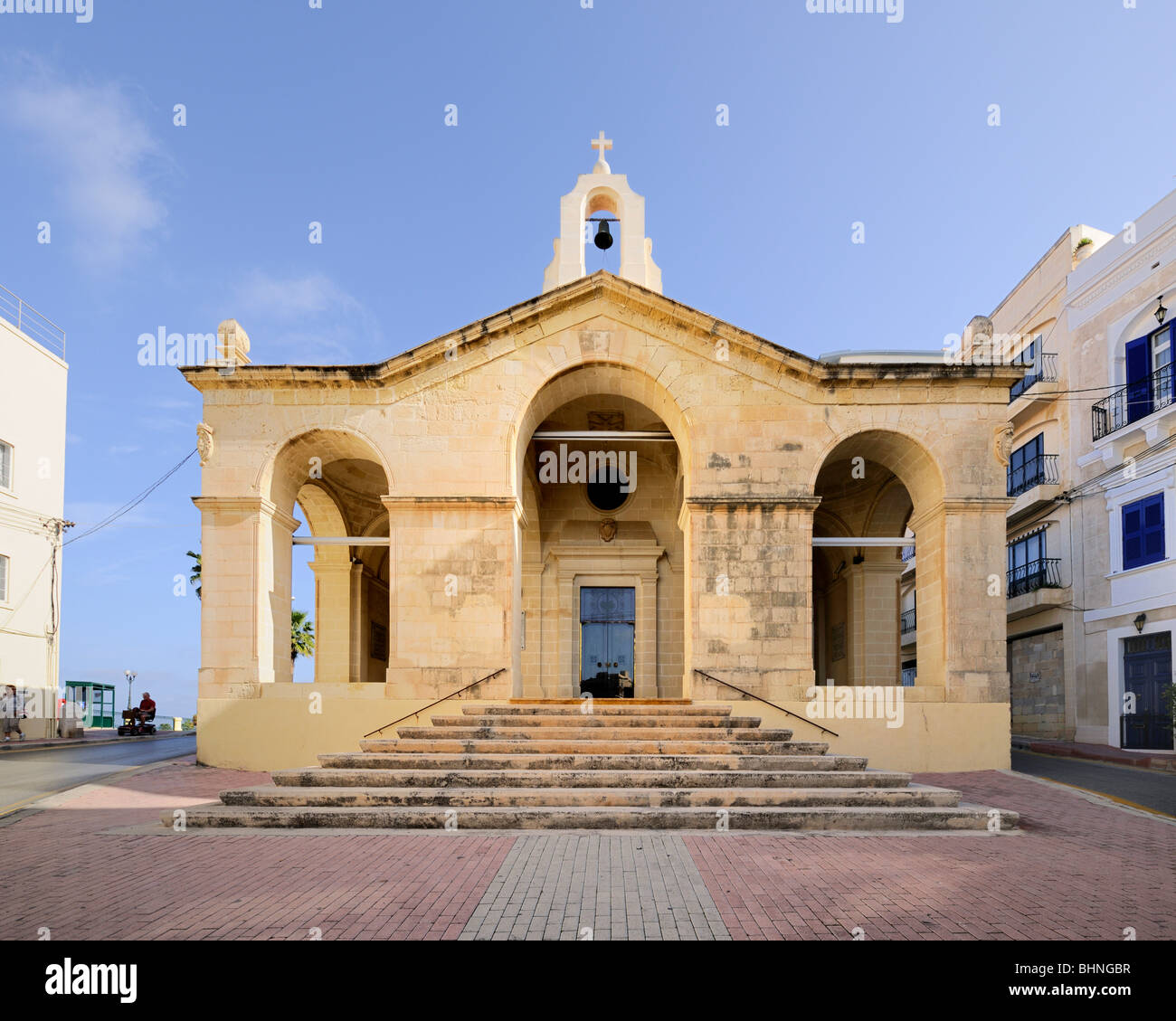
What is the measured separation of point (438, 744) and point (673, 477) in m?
10.4

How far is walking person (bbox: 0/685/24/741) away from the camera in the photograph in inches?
984

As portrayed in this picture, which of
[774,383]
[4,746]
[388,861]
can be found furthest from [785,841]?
[4,746]

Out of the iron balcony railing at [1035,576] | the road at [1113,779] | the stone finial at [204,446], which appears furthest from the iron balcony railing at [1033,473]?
the stone finial at [204,446]

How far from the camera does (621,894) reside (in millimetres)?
6617

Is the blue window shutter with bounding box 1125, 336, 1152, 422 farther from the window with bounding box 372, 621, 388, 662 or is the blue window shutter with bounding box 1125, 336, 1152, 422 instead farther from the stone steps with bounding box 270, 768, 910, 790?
the window with bounding box 372, 621, 388, 662

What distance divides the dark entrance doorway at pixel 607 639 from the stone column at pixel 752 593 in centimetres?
495

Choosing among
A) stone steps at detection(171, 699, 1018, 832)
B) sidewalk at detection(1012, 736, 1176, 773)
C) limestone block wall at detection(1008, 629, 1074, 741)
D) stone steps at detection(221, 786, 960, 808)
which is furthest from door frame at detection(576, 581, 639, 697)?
limestone block wall at detection(1008, 629, 1074, 741)

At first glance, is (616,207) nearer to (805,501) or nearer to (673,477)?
(673,477)

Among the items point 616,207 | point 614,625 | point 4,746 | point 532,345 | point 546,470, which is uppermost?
point 616,207

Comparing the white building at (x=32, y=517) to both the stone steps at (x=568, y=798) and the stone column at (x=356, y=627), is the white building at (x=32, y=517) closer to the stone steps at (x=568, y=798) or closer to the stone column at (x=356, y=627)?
the stone column at (x=356, y=627)

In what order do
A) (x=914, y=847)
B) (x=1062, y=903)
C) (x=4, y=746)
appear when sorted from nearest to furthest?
(x=1062, y=903)
(x=914, y=847)
(x=4, y=746)

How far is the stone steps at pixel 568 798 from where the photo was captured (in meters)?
9.77

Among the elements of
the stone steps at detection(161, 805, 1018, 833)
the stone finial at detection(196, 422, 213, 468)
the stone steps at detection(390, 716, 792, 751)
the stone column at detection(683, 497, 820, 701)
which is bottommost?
the stone steps at detection(161, 805, 1018, 833)

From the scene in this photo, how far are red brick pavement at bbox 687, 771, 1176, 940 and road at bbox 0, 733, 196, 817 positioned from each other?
32.2 ft
